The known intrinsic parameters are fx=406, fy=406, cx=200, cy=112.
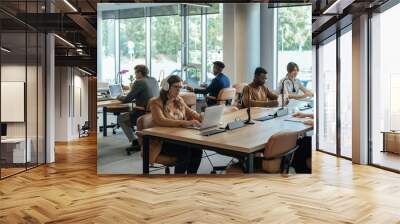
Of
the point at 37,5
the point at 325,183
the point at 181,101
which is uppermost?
the point at 37,5

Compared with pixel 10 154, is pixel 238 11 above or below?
above

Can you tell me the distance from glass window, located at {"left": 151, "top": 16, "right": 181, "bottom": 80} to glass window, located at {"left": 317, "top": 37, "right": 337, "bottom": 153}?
16.1ft

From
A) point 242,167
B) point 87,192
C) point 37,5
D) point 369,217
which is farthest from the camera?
point 37,5

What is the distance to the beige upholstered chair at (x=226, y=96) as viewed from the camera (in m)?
5.98

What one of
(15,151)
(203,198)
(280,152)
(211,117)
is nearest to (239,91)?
(211,117)

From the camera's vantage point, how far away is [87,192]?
535 centimetres

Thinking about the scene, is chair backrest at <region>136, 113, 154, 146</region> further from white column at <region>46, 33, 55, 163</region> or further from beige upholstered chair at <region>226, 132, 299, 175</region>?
white column at <region>46, 33, 55, 163</region>

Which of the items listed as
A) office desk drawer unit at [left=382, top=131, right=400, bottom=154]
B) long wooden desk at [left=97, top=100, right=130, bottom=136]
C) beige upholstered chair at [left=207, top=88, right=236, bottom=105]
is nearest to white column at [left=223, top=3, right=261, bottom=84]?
beige upholstered chair at [left=207, top=88, right=236, bottom=105]

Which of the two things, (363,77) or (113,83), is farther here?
(363,77)

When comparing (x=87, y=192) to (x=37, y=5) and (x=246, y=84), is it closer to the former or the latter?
(x=246, y=84)

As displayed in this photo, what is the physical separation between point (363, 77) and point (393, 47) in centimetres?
85

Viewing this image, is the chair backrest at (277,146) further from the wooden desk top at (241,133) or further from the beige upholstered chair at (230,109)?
the beige upholstered chair at (230,109)

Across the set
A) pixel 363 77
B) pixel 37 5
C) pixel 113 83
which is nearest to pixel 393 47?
pixel 363 77

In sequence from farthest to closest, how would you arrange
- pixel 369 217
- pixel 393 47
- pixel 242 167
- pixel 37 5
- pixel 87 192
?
pixel 37 5 → pixel 393 47 → pixel 242 167 → pixel 87 192 → pixel 369 217
